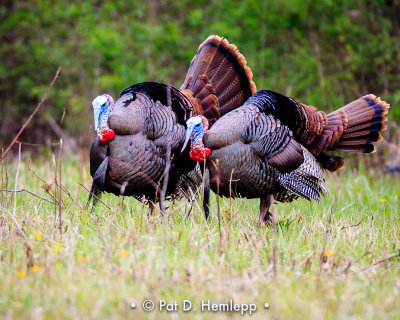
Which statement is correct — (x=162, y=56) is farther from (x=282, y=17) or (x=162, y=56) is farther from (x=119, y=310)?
(x=119, y=310)

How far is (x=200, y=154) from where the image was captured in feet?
12.6

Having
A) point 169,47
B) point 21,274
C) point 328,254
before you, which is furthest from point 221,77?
point 169,47

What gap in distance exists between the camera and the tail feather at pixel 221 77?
16.4 ft

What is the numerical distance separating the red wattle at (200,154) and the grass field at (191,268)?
1.22 ft

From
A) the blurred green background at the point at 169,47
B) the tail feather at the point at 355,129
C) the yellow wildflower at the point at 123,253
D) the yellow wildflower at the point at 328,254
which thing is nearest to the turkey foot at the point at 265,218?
the tail feather at the point at 355,129

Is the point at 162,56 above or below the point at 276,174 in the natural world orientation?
above

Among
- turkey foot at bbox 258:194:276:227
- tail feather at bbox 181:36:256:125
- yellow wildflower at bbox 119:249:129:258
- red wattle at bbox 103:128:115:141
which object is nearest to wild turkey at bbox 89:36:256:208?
red wattle at bbox 103:128:115:141

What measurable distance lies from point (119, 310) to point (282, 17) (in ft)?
24.9

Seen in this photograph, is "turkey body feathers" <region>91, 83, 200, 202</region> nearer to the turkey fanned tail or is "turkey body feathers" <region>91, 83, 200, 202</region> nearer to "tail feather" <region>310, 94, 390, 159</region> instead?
the turkey fanned tail

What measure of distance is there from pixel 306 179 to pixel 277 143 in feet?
1.28

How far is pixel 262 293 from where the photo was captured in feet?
7.69

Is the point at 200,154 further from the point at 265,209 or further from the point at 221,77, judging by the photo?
the point at 221,77

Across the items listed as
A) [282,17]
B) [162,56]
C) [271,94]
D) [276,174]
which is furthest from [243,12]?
[276,174]

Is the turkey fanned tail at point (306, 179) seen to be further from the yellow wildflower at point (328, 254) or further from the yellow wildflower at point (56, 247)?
the yellow wildflower at point (56, 247)
